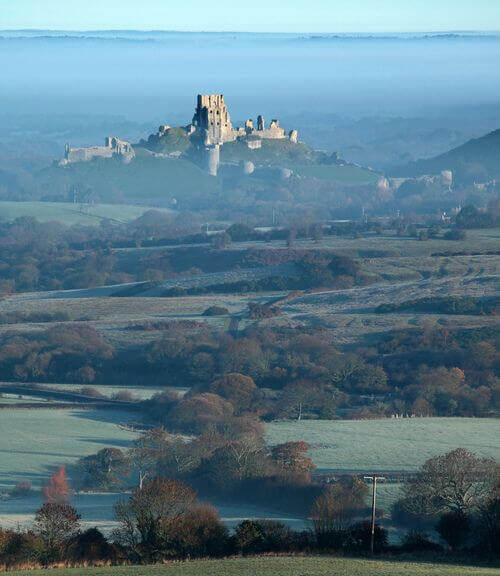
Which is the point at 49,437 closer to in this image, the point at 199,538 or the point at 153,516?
the point at 153,516

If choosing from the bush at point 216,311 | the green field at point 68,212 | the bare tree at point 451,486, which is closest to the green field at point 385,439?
the bare tree at point 451,486

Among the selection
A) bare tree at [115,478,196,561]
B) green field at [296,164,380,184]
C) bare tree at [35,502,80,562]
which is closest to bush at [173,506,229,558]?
bare tree at [115,478,196,561]

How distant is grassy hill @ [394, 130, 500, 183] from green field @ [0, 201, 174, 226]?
2871cm

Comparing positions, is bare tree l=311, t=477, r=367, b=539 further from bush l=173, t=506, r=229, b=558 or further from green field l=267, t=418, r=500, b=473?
green field l=267, t=418, r=500, b=473

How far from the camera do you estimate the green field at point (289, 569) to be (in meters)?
22.3

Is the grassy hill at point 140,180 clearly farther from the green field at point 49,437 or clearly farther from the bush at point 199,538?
the bush at point 199,538

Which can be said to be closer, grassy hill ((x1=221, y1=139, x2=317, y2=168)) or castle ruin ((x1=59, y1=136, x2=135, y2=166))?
castle ruin ((x1=59, y1=136, x2=135, y2=166))

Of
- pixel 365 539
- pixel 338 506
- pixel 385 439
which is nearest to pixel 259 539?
pixel 365 539

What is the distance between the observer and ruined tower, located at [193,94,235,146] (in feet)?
375

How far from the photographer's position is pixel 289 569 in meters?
22.6

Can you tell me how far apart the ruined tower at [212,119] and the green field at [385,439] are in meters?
75.5

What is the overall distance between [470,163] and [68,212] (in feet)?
123

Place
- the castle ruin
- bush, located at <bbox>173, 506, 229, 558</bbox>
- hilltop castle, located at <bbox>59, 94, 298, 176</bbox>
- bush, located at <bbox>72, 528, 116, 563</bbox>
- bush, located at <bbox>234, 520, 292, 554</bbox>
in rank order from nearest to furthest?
bush, located at <bbox>72, 528, 116, 563</bbox> → bush, located at <bbox>173, 506, 229, 558</bbox> → bush, located at <bbox>234, 520, 292, 554</bbox> → hilltop castle, located at <bbox>59, 94, 298, 176</bbox> → the castle ruin

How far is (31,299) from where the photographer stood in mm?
68250
